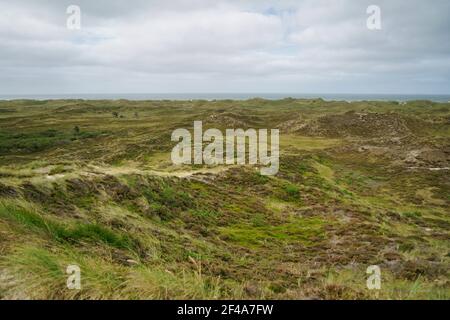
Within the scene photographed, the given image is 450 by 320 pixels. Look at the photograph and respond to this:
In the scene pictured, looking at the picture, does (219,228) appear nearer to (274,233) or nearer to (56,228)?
(274,233)

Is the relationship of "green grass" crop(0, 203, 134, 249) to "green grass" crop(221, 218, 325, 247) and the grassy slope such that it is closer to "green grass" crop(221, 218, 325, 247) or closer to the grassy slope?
the grassy slope

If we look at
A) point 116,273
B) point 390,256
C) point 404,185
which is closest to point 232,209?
point 390,256

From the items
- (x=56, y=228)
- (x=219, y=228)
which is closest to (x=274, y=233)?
(x=219, y=228)

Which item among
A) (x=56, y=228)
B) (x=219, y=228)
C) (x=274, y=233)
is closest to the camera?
(x=56, y=228)

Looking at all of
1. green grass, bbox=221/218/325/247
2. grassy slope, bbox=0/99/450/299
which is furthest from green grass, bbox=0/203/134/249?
green grass, bbox=221/218/325/247

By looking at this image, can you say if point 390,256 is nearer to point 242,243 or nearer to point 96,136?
point 242,243

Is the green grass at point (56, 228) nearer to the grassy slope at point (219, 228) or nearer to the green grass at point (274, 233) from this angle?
the grassy slope at point (219, 228)

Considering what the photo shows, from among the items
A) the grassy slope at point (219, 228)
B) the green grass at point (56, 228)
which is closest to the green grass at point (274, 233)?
the grassy slope at point (219, 228)

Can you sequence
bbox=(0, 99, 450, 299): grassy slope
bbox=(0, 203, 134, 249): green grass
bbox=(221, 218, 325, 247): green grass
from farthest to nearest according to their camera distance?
bbox=(221, 218, 325, 247): green grass, bbox=(0, 203, 134, 249): green grass, bbox=(0, 99, 450, 299): grassy slope
